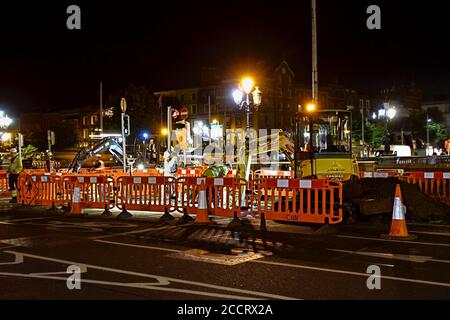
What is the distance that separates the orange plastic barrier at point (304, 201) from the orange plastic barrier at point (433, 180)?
4565 millimetres

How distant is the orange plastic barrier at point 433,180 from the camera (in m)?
16.0

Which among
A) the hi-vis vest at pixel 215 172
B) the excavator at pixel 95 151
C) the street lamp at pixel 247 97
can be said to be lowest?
the hi-vis vest at pixel 215 172

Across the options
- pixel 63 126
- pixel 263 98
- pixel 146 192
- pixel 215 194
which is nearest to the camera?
pixel 215 194

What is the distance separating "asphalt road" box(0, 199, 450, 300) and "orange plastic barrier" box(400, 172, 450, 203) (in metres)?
3.04

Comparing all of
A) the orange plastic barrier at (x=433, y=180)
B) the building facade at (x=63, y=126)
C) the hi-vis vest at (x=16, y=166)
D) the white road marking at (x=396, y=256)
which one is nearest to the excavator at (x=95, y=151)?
the hi-vis vest at (x=16, y=166)

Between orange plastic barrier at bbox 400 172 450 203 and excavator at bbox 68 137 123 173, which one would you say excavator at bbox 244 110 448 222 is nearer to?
orange plastic barrier at bbox 400 172 450 203

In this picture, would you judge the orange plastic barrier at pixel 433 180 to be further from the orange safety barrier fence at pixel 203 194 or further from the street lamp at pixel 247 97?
the street lamp at pixel 247 97

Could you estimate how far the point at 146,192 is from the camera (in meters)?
15.3

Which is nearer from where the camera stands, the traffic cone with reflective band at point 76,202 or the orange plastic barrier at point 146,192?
the orange plastic barrier at point 146,192

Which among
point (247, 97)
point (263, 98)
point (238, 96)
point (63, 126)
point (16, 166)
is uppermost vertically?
point (263, 98)

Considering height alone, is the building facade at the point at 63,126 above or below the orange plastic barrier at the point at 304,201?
above

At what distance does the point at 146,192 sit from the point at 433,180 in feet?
29.1

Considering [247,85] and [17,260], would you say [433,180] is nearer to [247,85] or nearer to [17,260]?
[247,85]

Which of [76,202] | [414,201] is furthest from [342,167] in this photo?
[76,202]
